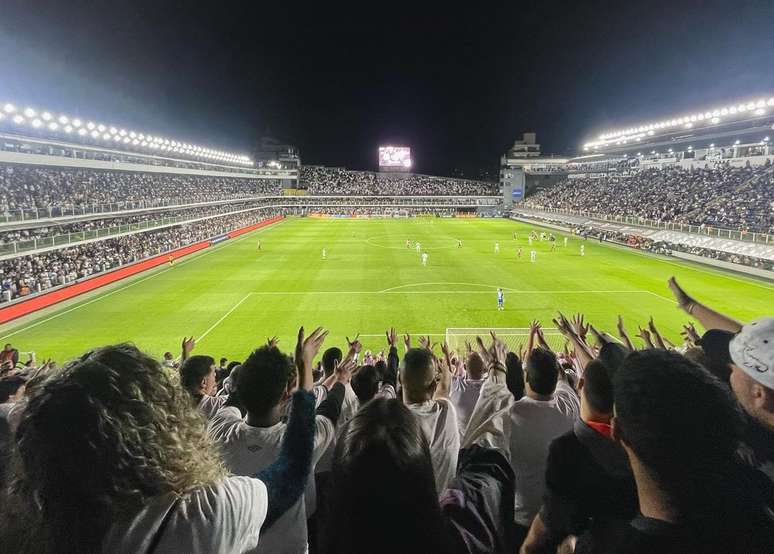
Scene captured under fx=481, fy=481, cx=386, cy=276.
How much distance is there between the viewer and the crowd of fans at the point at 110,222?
3412 cm

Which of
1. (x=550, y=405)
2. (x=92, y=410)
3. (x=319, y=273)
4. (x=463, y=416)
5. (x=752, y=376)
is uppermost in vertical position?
(x=92, y=410)

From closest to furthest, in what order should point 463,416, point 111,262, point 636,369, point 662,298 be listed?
point 636,369 → point 463,416 → point 662,298 → point 111,262

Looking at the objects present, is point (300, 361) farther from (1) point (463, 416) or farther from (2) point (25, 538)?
(1) point (463, 416)

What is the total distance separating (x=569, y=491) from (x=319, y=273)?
3584cm

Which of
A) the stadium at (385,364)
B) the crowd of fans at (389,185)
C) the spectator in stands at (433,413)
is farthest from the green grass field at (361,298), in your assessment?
the crowd of fans at (389,185)

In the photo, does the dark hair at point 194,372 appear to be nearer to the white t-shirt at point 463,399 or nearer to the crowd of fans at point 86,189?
the white t-shirt at point 463,399

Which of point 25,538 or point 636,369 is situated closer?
point 25,538

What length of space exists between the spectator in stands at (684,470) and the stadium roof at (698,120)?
191 ft

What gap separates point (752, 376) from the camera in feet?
9.36

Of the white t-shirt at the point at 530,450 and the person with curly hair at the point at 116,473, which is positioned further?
the white t-shirt at the point at 530,450

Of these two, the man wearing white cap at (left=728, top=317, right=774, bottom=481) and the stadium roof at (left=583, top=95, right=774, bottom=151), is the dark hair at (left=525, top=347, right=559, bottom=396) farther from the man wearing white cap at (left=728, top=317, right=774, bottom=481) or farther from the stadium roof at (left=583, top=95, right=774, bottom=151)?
the stadium roof at (left=583, top=95, right=774, bottom=151)

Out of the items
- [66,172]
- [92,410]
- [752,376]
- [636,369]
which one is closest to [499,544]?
[636,369]

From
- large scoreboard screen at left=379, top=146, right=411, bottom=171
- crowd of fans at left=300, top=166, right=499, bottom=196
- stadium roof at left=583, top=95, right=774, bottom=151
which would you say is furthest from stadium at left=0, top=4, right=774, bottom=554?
large scoreboard screen at left=379, top=146, right=411, bottom=171

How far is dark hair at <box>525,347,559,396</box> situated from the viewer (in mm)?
4348
